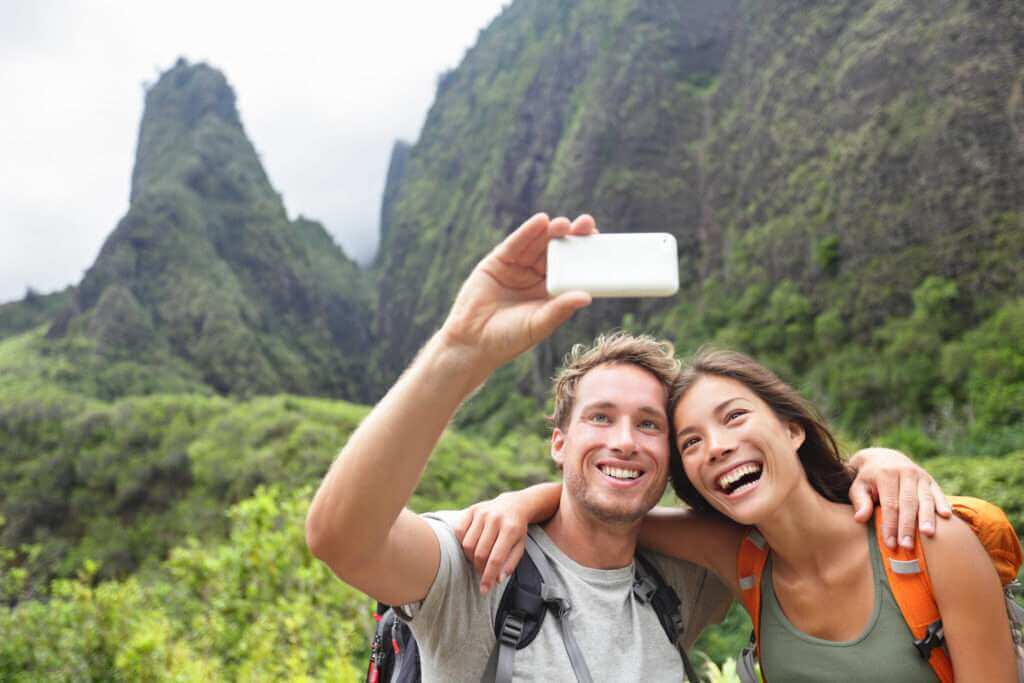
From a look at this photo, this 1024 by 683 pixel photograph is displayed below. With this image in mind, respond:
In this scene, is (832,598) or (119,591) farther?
(119,591)

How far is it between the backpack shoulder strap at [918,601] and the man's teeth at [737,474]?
1.24 feet

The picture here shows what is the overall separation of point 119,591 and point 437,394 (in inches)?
219

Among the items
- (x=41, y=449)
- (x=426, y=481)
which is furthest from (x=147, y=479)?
(x=426, y=481)

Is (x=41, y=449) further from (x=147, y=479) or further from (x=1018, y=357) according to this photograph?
(x=1018, y=357)

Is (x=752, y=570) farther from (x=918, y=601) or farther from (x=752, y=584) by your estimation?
(x=918, y=601)

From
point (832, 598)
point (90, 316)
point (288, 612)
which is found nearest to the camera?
point (832, 598)

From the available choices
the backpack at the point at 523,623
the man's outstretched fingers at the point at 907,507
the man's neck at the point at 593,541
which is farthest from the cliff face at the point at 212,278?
the man's outstretched fingers at the point at 907,507

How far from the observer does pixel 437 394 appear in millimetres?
1518

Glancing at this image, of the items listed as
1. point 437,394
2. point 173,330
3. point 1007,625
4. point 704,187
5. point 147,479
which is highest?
point 704,187

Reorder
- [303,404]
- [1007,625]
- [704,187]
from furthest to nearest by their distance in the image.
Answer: [704,187] < [303,404] < [1007,625]

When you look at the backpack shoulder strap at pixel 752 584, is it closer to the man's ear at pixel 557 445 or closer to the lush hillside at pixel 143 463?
the man's ear at pixel 557 445

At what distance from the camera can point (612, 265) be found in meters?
1.56

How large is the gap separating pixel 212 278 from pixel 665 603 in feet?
241

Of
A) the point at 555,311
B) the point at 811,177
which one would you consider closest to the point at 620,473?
the point at 555,311
